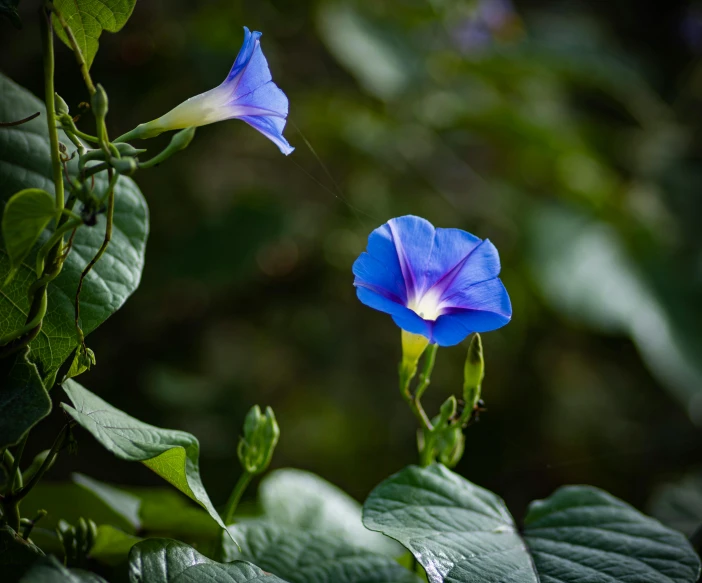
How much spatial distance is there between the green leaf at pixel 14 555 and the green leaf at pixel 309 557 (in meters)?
0.22

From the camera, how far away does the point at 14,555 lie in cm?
51

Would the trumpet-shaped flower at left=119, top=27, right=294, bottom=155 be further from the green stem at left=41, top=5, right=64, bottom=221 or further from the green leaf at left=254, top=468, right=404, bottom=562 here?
the green leaf at left=254, top=468, right=404, bottom=562

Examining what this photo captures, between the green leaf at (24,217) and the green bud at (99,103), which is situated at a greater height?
the green bud at (99,103)

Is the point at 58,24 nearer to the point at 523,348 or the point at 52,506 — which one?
the point at 52,506

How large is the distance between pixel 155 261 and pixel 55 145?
1570 millimetres

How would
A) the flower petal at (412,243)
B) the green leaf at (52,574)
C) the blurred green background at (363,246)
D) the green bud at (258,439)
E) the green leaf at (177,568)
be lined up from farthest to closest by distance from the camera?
1. the blurred green background at (363,246)
2. the green bud at (258,439)
3. the flower petal at (412,243)
4. the green leaf at (177,568)
5. the green leaf at (52,574)

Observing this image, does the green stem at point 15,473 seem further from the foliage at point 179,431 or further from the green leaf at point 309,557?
the green leaf at point 309,557

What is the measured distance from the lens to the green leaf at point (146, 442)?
51 cm

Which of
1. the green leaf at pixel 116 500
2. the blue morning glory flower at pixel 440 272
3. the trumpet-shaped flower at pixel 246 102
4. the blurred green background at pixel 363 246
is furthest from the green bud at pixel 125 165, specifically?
the blurred green background at pixel 363 246

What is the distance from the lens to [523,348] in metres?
2.48

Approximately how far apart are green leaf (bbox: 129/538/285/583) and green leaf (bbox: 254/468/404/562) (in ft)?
0.99

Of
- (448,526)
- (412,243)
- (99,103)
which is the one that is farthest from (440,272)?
(99,103)

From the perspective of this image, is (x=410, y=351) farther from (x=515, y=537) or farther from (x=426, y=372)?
(x=515, y=537)

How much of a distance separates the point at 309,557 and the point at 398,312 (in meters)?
0.29
